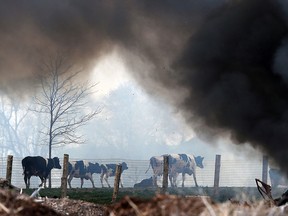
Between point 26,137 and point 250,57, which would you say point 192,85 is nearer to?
point 250,57

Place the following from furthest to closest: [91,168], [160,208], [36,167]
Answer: [91,168] < [36,167] < [160,208]

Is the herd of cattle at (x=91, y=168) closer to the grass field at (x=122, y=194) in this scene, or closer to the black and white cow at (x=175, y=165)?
the black and white cow at (x=175, y=165)

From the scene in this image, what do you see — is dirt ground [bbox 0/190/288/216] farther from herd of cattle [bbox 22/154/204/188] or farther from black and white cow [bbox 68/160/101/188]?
black and white cow [bbox 68/160/101/188]

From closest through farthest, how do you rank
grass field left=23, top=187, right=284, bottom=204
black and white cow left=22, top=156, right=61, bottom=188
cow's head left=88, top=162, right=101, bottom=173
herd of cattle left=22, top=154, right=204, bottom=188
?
grass field left=23, top=187, right=284, bottom=204
black and white cow left=22, top=156, right=61, bottom=188
herd of cattle left=22, top=154, right=204, bottom=188
cow's head left=88, top=162, right=101, bottom=173

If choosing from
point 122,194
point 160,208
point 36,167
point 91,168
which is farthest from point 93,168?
point 160,208

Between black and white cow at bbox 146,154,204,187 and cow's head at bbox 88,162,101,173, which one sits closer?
black and white cow at bbox 146,154,204,187

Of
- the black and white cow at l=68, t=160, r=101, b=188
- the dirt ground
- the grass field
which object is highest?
the black and white cow at l=68, t=160, r=101, b=188

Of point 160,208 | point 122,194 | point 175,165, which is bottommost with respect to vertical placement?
point 122,194

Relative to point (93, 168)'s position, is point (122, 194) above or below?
below

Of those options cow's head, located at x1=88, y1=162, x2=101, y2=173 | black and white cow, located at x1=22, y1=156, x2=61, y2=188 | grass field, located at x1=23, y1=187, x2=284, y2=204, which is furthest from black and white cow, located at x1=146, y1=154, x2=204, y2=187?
grass field, located at x1=23, y1=187, x2=284, y2=204

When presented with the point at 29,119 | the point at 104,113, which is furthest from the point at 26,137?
the point at 104,113

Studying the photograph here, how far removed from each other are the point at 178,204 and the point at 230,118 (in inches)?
828

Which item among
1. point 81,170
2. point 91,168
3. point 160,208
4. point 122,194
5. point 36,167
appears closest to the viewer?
point 160,208

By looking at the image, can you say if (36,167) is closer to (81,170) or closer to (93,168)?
(81,170)
